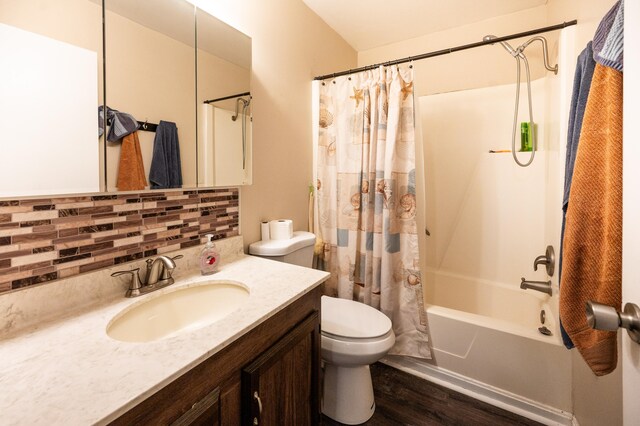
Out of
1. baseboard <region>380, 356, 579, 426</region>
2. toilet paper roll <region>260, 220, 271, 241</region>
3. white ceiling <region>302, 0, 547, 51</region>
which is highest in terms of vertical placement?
white ceiling <region>302, 0, 547, 51</region>

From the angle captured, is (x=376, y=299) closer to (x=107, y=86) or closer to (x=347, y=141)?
(x=347, y=141)

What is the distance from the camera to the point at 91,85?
89cm

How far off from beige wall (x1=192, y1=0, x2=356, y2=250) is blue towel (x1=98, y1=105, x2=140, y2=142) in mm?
617

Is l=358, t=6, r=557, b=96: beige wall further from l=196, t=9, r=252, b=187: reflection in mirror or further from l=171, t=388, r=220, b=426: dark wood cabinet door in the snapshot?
l=171, t=388, r=220, b=426: dark wood cabinet door

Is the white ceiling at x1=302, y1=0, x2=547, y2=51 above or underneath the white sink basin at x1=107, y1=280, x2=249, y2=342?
above

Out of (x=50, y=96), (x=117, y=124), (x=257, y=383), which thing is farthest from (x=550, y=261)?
(x=50, y=96)

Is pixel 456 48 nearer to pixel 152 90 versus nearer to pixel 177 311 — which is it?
pixel 152 90

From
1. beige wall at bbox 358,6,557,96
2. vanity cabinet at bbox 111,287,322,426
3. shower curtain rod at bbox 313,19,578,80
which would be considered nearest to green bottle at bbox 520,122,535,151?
beige wall at bbox 358,6,557,96

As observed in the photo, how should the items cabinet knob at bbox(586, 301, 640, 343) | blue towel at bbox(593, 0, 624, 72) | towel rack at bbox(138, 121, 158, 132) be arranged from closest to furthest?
cabinet knob at bbox(586, 301, 640, 343), blue towel at bbox(593, 0, 624, 72), towel rack at bbox(138, 121, 158, 132)

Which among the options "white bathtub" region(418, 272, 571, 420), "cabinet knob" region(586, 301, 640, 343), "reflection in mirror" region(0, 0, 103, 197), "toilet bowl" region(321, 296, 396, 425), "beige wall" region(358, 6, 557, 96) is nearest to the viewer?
"cabinet knob" region(586, 301, 640, 343)

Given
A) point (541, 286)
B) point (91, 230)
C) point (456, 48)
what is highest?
point (456, 48)

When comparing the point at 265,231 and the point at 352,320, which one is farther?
the point at 265,231

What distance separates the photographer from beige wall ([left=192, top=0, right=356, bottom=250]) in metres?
1.57

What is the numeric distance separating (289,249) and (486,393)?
138 cm
